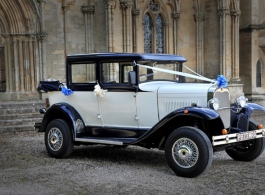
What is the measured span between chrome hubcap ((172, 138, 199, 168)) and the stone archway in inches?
420

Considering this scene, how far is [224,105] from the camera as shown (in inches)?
282

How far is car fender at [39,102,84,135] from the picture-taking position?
8309 mm

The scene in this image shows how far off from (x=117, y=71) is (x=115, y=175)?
2140 mm

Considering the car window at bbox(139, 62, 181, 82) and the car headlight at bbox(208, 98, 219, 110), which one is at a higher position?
the car window at bbox(139, 62, 181, 82)

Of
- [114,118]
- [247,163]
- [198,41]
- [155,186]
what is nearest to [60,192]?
[155,186]

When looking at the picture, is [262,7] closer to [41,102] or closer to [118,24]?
[118,24]

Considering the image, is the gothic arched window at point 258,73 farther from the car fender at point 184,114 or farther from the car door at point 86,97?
the car fender at point 184,114

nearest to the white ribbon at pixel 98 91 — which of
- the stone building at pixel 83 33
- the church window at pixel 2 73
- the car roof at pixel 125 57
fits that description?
the car roof at pixel 125 57

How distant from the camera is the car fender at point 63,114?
27.3ft

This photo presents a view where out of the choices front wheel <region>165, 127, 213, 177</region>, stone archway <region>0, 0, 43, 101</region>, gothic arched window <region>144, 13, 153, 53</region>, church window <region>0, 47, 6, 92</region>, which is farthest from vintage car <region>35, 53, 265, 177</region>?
gothic arched window <region>144, 13, 153, 53</region>

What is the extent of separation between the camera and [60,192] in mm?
5824

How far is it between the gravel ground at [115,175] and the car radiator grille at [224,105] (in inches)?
34.3

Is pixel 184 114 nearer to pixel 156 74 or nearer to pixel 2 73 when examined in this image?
pixel 156 74

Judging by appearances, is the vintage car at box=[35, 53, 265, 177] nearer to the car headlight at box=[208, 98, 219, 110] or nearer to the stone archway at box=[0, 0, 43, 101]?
the car headlight at box=[208, 98, 219, 110]
